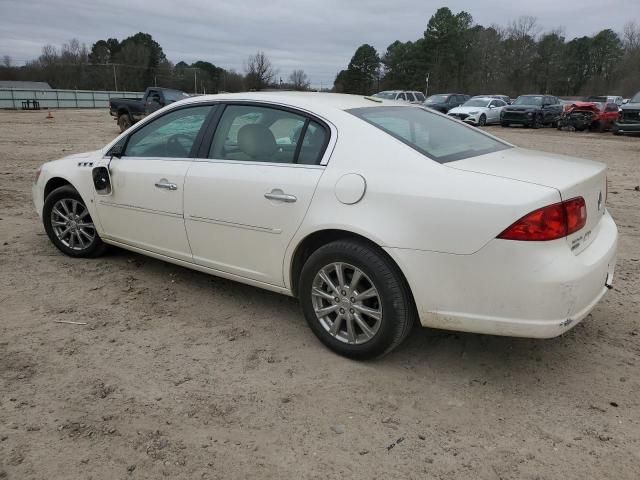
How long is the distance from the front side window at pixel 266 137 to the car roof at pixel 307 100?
0.24 ft

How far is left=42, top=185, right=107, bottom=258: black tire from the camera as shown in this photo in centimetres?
486

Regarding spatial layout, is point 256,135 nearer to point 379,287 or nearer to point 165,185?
point 165,185

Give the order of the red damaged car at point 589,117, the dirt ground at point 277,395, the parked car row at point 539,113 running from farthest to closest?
the parked car row at point 539,113 < the red damaged car at point 589,117 < the dirt ground at point 277,395

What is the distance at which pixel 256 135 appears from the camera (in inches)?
144

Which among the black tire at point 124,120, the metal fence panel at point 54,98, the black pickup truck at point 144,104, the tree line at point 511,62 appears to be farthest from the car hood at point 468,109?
the tree line at point 511,62

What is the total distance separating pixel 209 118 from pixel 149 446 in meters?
2.33

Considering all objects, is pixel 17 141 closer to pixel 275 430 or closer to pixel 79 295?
pixel 79 295

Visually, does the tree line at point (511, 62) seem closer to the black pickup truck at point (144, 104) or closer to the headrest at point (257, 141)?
the black pickup truck at point (144, 104)

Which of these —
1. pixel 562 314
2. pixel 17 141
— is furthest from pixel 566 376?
pixel 17 141

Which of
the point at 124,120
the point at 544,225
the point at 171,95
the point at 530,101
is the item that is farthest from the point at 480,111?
the point at 544,225

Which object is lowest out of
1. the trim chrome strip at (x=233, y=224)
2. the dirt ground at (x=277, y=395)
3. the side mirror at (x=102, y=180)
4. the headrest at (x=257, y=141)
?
the dirt ground at (x=277, y=395)

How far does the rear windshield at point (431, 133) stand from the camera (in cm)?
319

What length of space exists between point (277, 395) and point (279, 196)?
118 centimetres

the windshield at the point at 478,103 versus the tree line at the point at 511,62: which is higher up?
the tree line at the point at 511,62
